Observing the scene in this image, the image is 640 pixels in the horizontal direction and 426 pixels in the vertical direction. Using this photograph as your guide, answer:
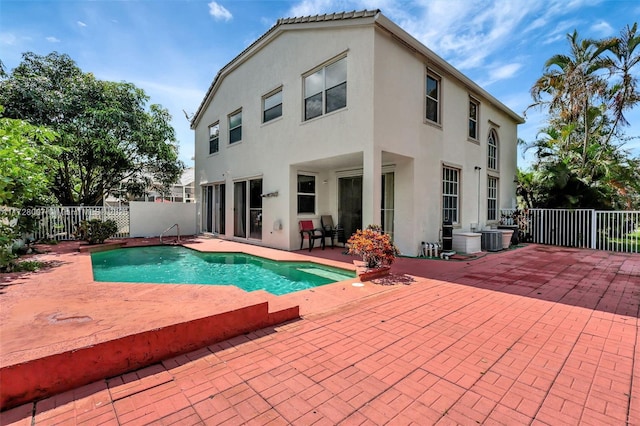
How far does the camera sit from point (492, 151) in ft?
45.3

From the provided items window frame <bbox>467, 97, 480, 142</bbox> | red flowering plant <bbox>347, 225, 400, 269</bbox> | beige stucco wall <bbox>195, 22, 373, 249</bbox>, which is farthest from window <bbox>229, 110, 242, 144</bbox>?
window frame <bbox>467, 97, 480, 142</bbox>

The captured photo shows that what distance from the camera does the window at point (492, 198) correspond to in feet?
44.4

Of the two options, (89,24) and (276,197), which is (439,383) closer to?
(276,197)

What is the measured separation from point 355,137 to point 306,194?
11.9 feet

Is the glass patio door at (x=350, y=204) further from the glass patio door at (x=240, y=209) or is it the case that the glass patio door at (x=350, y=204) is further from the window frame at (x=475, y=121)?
the window frame at (x=475, y=121)

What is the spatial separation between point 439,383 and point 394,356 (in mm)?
558

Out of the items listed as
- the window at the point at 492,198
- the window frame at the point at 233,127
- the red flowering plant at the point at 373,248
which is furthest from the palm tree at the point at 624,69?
the window frame at the point at 233,127

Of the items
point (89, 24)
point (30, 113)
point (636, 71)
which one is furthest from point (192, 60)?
point (636, 71)

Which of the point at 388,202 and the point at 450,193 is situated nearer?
the point at 388,202

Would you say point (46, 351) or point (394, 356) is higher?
point (46, 351)

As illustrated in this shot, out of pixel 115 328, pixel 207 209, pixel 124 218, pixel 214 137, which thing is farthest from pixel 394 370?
pixel 124 218

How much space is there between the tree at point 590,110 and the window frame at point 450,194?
5.10 metres

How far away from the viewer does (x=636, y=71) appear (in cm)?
1236

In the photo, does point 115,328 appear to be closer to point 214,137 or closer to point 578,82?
point 214,137
